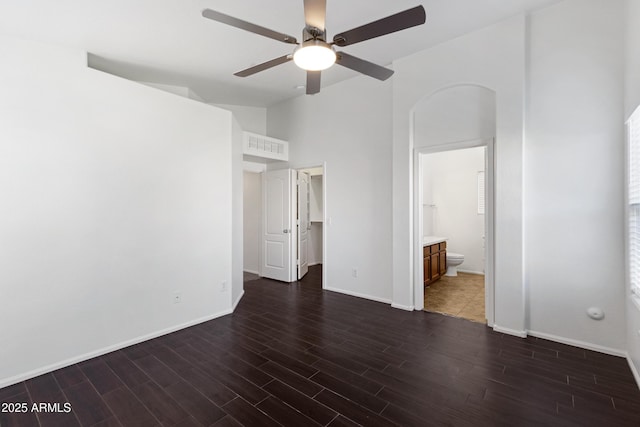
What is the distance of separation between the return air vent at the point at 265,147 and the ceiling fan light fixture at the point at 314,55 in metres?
2.94

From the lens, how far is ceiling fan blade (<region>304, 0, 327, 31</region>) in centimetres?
181

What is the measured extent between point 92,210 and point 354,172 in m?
3.36

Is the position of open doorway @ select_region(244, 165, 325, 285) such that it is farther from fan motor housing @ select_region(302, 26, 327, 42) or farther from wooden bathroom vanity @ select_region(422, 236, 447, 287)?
fan motor housing @ select_region(302, 26, 327, 42)

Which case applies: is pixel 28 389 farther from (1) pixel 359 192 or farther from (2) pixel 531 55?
(2) pixel 531 55

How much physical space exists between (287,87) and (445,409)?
15.2 feet

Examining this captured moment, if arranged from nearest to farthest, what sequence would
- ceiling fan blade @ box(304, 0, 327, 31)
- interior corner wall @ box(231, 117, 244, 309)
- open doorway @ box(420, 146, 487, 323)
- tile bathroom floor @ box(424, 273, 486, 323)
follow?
ceiling fan blade @ box(304, 0, 327, 31) < tile bathroom floor @ box(424, 273, 486, 323) < interior corner wall @ box(231, 117, 244, 309) < open doorway @ box(420, 146, 487, 323)

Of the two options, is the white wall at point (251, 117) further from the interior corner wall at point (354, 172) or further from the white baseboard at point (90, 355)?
the white baseboard at point (90, 355)

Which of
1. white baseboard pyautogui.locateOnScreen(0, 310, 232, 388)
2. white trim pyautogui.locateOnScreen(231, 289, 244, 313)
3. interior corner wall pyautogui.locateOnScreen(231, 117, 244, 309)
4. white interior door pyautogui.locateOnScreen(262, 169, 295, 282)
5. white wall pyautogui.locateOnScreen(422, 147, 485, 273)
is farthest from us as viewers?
white wall pyautogui.locateOnScreen(422, 147, 485, 273)

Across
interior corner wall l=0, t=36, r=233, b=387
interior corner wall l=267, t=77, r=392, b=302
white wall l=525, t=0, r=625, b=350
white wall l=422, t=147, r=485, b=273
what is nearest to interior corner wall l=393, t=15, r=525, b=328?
white wall l=525, t=0, r=625, b=350

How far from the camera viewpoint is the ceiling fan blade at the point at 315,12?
1809 millimetres

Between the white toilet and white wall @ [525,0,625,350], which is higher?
white wall @ [525,0,625,350]

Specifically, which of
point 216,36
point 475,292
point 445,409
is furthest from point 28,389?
point 475,292

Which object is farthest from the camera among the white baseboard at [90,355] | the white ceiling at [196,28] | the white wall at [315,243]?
the white wall at [315,243]

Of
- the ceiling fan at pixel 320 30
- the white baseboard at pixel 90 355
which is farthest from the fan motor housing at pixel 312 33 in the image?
the white baseboard at pixel 90 355
